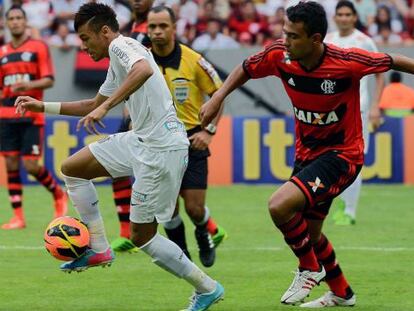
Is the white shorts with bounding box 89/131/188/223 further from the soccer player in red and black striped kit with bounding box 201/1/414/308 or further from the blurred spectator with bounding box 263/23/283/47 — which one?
the blurred spectator with bounding box 263/23/283/47

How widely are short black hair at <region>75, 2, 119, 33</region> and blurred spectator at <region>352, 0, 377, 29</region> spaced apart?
15265 mm

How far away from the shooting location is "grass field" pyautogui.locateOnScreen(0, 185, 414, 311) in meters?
8.27

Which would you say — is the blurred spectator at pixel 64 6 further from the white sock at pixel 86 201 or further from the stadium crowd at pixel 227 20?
the white sock at pixel 86 201

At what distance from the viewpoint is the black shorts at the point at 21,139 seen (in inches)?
525

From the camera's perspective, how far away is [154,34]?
390 inches

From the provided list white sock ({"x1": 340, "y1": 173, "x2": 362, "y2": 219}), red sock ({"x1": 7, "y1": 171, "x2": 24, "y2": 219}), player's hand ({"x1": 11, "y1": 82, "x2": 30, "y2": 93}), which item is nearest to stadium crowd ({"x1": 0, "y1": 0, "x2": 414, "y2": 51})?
red sock ({"x1": 7, "y1": 171, "x2": 24, "y2": 219})

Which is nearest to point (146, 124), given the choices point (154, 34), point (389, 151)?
point (154, 34)

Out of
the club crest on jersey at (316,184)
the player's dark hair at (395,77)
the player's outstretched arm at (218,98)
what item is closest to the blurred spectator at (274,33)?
the player's dark hair at (395,77)

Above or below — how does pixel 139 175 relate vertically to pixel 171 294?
above

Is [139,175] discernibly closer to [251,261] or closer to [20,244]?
[251,261]

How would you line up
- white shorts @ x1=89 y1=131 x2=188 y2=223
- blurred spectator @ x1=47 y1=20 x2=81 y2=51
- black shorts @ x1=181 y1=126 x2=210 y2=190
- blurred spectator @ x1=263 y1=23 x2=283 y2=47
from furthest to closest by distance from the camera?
blurred spectator @ x1=47 y1=20 x2=81 y2=51, blurred spectator @ x1=263 y1=23 x2=283 y2=47, black shorts @ x1=181 y1=126 x2=210 y2=190, white shorts @ x1=89 y1=131 x2=188 y2=223

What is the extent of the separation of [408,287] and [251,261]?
1965 millimetres

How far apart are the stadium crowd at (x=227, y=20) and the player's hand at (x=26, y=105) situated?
13.6 m

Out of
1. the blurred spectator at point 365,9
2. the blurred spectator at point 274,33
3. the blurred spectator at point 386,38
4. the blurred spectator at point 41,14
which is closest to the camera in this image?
the blurred spectator at point 274,33
